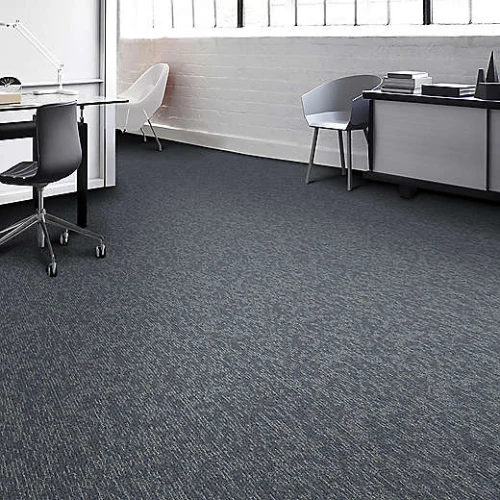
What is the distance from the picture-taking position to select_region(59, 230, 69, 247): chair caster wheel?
4695mm

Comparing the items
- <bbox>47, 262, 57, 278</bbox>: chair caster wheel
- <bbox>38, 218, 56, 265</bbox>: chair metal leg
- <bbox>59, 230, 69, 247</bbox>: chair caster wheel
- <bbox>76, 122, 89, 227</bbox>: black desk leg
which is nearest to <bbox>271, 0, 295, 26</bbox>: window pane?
<bbox>76, 122, 89, 227</bbox>: black desk leg

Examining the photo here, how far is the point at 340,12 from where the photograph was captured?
7430 mm

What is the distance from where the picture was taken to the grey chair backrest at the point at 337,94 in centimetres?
679

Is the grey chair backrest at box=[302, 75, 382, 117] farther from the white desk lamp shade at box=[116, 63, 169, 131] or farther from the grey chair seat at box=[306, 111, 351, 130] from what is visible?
the white desk lamp shade at box=[116, 63, 169, 131]

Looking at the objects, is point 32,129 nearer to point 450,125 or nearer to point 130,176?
point 130,176

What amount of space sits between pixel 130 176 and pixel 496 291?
12.6ft

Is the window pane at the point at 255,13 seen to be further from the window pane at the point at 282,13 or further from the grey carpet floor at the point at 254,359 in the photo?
the grey carpet floor at the point at 254,359

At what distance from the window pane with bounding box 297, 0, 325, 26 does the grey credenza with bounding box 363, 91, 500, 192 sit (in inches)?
68.8

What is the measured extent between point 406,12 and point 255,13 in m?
2.03

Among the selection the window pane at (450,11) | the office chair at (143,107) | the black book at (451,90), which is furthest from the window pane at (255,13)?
the black book at (451,90)

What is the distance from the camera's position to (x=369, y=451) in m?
2.45

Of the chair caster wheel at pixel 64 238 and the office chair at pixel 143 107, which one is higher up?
the office chair at pixel 143 107

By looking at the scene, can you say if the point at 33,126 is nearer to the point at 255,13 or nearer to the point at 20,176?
the point at 20,176

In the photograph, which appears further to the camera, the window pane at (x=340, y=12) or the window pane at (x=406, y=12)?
the window pane at (x=340, y=12)
